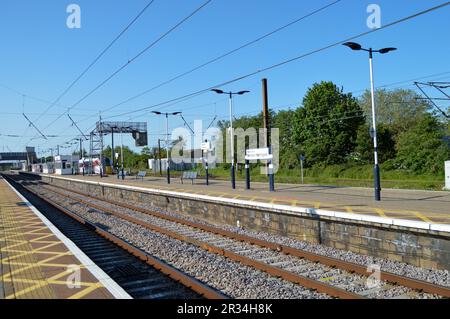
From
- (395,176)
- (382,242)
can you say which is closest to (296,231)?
(382,242)

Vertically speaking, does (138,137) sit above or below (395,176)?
above

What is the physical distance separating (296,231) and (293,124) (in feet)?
129

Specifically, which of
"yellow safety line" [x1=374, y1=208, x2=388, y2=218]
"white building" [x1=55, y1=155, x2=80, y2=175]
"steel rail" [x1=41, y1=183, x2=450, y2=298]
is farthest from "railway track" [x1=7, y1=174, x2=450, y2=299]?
"white building" [x1=55, y1=155, x2=80, y2=175]

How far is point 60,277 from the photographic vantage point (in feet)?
23.5

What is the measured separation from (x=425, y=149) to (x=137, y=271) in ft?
106

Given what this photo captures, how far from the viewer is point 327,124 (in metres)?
47.2

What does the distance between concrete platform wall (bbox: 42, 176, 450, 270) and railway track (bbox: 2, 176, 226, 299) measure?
179 inches

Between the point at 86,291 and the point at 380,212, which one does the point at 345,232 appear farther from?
the point at 86,291

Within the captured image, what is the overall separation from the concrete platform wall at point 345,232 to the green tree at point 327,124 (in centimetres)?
3068

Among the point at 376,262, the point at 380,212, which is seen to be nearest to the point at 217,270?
the point at 376,262

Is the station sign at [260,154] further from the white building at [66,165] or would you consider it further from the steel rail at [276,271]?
the white building at [66,165]

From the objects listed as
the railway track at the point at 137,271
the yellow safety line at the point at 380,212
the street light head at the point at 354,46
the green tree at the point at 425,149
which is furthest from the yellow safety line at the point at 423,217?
the green tree at the point at 425,149

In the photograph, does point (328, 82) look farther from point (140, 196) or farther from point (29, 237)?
point (29, 237)
